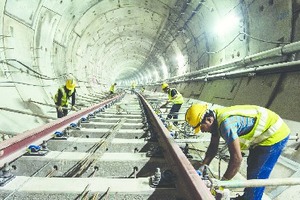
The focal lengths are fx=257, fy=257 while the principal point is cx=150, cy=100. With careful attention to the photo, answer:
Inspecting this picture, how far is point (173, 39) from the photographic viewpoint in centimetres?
1522

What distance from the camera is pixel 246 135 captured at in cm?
290

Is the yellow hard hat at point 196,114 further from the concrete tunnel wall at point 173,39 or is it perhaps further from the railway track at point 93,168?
the concrete tunnel wall at point 173,39

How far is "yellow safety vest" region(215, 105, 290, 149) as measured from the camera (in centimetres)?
285

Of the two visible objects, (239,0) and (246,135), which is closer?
(246,135)

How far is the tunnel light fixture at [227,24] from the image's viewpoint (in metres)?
7.56

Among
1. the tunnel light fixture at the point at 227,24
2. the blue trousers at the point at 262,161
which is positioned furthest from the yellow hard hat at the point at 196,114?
the tunnel light fixture at the point at 227,24

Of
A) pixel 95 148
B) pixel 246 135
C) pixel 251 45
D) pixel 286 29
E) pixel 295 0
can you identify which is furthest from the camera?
pixel 251 45

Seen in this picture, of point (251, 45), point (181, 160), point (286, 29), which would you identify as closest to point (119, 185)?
point (181, 160)

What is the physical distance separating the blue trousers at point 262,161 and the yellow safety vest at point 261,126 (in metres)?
0.07

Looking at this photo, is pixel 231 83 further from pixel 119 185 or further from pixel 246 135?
pixel 119 185

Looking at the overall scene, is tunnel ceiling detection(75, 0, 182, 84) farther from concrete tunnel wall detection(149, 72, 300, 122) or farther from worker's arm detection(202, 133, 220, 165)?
worker's arm detection(202, 133, 220, 165)

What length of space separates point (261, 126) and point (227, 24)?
5917 mm

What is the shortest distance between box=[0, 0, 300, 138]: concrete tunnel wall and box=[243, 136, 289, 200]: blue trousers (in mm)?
1911

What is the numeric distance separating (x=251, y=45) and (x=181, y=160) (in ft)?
18.6
